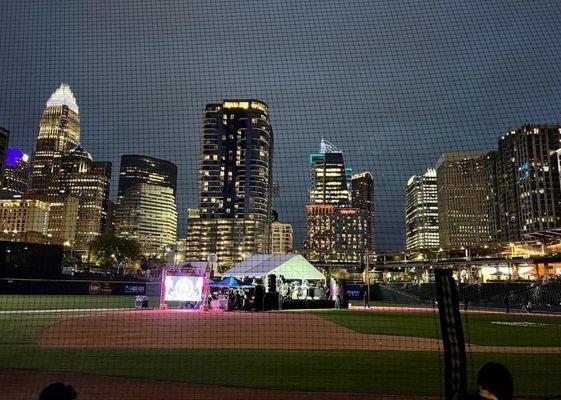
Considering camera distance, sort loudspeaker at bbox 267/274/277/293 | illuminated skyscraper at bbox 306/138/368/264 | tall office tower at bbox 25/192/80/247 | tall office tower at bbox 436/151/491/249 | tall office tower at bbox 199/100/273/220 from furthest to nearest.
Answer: tall office tower at bbox 436/151/491/249
tall office tower at bbox 25/192/80/247
tall office tower at bbox 199/100/273/220
loudspeaker at bbox 267/274/277/293
illuminated skyscraper at bbox 306/138/368/264

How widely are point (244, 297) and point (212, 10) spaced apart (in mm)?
17201

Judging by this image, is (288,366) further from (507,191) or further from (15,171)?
(507,191)

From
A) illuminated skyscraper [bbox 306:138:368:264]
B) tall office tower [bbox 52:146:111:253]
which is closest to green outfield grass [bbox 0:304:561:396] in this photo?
illuminated skyscraper [bbox 306:138:368:264]

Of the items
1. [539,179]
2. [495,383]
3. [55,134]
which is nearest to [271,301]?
[55,134]

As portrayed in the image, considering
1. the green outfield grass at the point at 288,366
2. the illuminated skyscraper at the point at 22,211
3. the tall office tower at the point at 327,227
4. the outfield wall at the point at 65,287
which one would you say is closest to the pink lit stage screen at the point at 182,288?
the tall office tower at the point at 327,227

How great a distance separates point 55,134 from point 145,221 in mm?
125766

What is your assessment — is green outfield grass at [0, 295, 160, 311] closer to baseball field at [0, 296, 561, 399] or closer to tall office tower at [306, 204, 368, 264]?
baseball field at [0, 296, 561, 399]

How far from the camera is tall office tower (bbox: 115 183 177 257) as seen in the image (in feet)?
458

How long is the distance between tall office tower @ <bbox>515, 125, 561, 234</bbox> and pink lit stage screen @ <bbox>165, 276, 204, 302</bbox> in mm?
111704

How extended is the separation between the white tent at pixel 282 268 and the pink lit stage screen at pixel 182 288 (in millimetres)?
5898

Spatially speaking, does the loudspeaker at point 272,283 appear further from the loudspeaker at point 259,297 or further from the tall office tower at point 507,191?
the tall office tower at point 507,191

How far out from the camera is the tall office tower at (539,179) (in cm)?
11706

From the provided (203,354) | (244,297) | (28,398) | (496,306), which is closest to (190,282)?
(244,297)

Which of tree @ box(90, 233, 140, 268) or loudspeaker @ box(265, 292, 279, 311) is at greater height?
tree @ box(90, 233, 140, 268)
